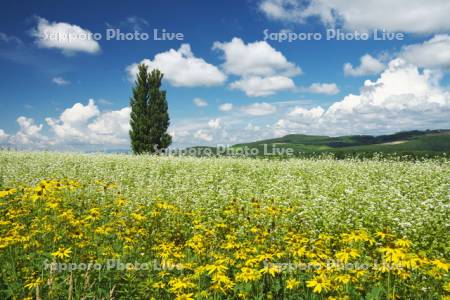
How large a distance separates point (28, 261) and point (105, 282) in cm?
147

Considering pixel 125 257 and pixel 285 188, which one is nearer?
pixel 125 257

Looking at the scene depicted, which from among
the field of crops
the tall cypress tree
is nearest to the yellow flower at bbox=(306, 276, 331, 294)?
the field of crops

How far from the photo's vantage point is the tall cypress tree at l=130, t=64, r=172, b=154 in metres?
36.6

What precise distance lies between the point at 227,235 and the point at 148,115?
3284cm

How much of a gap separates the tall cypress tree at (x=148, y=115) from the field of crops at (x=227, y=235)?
1660cm

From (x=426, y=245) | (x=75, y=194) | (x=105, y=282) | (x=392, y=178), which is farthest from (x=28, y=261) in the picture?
(x=392, y=178)

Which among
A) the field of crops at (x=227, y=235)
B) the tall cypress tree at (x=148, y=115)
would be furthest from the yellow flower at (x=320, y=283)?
the tall cypress tree at (x=148, y=115)

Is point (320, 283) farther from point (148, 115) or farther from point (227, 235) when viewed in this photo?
point (148, 115)

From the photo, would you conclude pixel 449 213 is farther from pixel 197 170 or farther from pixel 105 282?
pixel 197 170

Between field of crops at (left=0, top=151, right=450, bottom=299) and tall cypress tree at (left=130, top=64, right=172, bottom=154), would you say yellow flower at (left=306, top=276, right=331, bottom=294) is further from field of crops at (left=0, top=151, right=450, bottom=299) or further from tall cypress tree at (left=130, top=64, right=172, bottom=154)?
tall cypress tree at (left=130, top=64, right=172, bottom=154)

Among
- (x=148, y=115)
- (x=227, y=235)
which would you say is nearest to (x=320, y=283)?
(x=227, y=235)

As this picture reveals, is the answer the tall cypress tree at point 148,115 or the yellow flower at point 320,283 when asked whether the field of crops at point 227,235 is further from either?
the tall cypress tree at point 148,115

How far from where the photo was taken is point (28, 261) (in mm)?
5480

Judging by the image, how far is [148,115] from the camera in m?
37.0
